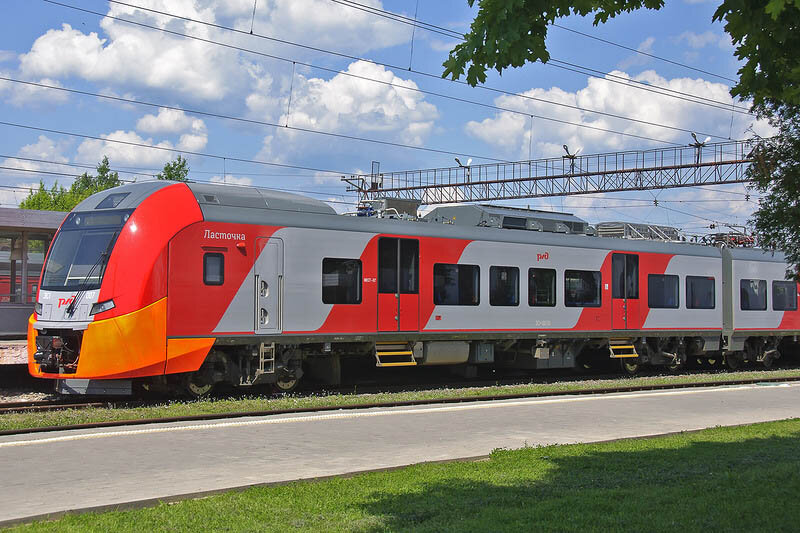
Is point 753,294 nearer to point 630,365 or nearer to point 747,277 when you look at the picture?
point 747,277

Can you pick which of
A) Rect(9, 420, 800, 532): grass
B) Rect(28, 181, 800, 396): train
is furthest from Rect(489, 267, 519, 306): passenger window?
Rect(9, 420, 800, 532): grass

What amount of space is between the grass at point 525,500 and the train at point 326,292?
6921 mm

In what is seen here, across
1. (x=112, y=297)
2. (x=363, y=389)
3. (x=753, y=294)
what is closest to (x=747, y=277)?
(x=753, y=294)

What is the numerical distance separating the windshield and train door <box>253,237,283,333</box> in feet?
8.20

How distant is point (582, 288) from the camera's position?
2108 centimetres

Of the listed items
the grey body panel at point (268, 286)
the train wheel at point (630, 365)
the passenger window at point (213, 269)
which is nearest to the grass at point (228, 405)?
the grey body panel at point (268, 286)

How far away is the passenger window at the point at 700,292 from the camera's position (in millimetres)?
23719

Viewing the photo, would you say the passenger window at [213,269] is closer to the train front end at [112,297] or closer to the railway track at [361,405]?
the train front end at [112,297]

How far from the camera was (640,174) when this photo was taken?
1336 inches

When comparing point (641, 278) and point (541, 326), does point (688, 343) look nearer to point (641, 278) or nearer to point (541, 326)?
point (641, 278)

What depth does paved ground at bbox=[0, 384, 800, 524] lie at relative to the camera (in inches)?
316

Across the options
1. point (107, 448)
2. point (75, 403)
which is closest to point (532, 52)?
point (107, 448)

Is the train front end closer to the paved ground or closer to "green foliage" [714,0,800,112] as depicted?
the paved ground

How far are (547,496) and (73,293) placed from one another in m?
9.77
